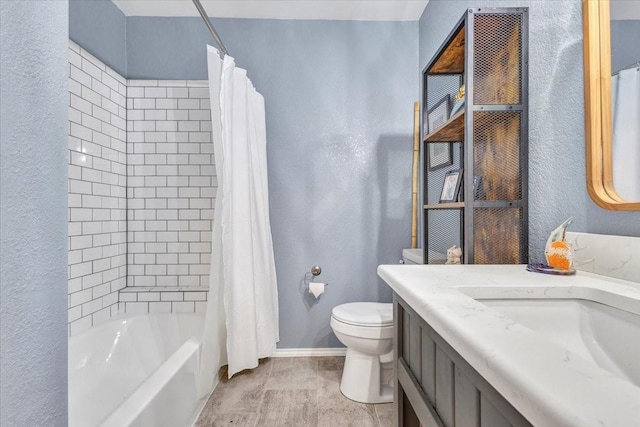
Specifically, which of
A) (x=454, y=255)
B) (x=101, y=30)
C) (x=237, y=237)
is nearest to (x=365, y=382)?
(x=454, y=255)

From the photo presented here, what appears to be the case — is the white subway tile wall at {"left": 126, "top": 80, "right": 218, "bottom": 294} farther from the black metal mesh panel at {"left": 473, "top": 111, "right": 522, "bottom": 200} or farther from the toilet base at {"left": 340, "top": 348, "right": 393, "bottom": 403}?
the black metal mesh panel at {"left": 473, "top": 111, "right": 522, "bottom": 200}

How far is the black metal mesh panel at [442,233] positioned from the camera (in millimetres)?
1719

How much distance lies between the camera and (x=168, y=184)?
225cm

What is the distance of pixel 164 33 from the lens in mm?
2258

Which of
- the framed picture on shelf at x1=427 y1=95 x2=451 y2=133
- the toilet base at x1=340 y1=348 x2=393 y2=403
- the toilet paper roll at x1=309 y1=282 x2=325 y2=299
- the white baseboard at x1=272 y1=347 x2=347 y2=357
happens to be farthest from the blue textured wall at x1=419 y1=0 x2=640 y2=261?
the white baseboard at x1=272 y1=347 x2=347 y2=357

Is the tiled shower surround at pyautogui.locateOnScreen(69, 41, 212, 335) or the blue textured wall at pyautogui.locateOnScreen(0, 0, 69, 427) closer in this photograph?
the blue textured wall at pyautogui.locateOnScreen(0, 0, 69, 427)

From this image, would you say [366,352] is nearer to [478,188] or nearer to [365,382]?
[365,382]

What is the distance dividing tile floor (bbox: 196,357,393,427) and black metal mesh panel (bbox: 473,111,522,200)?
1209mm

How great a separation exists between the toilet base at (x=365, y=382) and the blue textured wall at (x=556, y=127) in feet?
3.32

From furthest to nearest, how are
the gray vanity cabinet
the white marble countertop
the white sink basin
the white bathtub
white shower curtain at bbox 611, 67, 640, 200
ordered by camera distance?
the white bathtub < white shower curtain at bbox 611, 67, 640, 200 < the white sink basin < the gray vanity cabinet < the white marble countertop

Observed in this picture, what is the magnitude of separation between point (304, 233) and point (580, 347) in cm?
173

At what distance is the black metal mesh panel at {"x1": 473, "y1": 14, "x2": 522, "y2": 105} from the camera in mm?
1222

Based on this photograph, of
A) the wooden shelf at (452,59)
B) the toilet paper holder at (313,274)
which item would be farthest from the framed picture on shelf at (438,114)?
the toilet paper holder at (313,274)

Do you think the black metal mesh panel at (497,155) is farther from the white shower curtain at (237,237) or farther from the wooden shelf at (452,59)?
the white shower curtain at (237,237)
